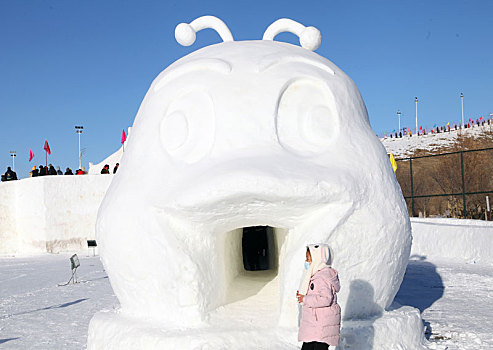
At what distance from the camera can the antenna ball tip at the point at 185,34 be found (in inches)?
229

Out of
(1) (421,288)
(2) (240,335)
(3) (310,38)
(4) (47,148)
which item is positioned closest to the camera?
A: (2) (240,335)

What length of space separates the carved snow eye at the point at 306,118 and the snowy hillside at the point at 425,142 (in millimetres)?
43176

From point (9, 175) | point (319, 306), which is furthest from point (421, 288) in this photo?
point (9, 175)

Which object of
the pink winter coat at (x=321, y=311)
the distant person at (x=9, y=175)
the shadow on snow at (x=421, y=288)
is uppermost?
the distant person at (x=9, y=175)

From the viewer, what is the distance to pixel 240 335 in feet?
13.3

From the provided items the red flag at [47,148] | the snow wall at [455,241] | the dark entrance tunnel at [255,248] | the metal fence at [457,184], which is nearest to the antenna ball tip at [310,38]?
the dark entrance tunnel at [255,248]

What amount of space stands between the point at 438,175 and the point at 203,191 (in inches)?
956

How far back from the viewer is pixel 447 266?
1135 centimetres

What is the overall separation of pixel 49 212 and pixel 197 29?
14.2 meters

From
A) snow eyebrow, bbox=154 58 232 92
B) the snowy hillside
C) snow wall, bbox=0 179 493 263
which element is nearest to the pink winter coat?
snow eyebrow, bbox=154 58 232 92

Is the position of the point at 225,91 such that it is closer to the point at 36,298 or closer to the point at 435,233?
the point at 36,298

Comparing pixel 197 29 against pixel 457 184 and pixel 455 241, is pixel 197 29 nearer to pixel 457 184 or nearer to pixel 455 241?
pixel 455 241

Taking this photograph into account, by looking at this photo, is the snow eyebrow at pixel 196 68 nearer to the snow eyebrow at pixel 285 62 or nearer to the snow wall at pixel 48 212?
the snow eyebrow at pixel 285 62

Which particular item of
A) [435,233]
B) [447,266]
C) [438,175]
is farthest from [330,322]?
[438,175]
